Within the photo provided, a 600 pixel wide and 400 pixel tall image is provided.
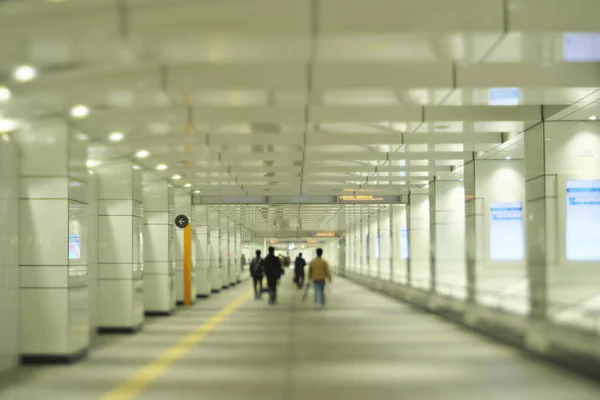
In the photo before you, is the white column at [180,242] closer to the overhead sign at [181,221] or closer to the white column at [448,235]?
the overhead sign at [181,221]

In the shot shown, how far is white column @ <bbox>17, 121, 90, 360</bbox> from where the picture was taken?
11.4 m

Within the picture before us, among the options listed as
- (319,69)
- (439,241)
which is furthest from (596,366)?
(439,241)

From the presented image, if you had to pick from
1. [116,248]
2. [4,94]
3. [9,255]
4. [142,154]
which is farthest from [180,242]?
[4,94]

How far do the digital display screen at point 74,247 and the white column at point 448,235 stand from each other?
8904mm

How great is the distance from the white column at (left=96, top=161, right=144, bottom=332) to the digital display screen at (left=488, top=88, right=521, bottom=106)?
8330 millimetres

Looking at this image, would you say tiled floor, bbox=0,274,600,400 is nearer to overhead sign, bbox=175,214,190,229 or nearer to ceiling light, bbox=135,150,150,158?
ceiling light, bbox=135,150,150,158

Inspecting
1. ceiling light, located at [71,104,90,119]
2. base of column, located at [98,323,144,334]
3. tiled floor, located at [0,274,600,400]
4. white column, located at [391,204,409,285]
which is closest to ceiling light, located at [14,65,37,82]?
ceiling light, located at [71,104,90,119]

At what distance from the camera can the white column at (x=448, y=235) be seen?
1821 cm

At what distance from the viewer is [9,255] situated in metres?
11.2

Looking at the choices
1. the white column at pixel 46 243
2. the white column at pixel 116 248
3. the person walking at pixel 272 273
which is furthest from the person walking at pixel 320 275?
the white column at pixel 46 243

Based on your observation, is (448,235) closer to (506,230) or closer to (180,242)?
(506,230)

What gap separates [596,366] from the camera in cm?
919

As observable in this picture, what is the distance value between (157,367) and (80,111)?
3.92 metres

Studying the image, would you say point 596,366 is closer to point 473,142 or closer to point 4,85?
point 473,142
